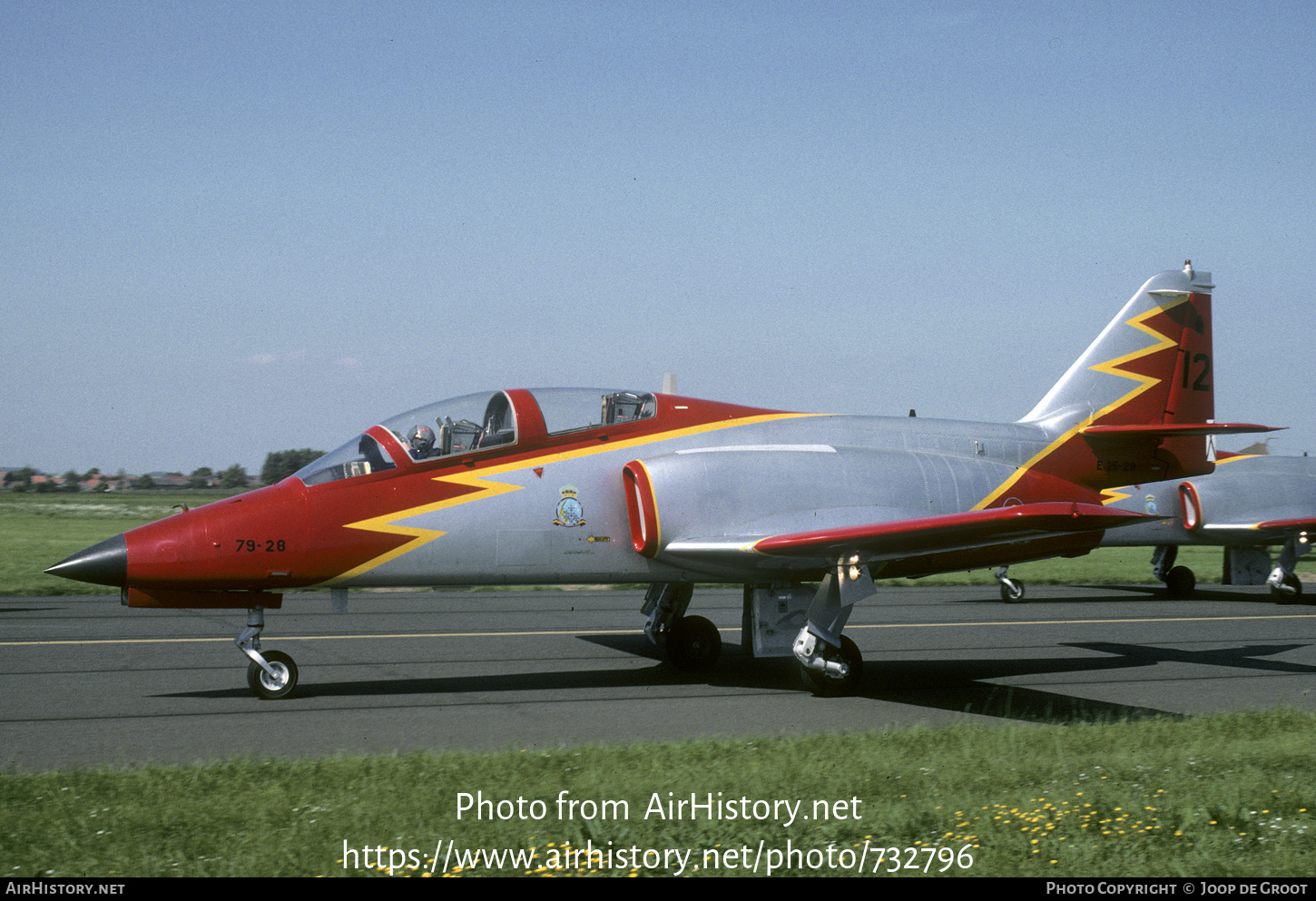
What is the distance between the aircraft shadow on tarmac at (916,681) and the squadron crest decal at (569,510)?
64.5 inches

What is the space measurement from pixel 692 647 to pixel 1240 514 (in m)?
13.9

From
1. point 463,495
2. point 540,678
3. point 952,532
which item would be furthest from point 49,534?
point 952,532

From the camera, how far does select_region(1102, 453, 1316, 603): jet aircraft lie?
793 inches

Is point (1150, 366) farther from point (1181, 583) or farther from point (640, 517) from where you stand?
point (1181, 583)

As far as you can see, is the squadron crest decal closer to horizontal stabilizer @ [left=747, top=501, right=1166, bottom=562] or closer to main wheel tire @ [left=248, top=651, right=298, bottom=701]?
horizontal stabilizer @ [left=747, top=501, right=1166, bottom=562]

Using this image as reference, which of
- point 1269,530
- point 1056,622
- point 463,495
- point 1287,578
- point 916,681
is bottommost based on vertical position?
point 1056,622

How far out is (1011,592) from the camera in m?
19.6

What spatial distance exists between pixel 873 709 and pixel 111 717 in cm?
627

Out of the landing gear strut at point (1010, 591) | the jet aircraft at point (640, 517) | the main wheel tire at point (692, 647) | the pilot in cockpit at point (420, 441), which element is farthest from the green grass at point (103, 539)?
the pilot in cockpit at point (420, 441)

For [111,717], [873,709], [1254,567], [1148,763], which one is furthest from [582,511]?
[1254,567]

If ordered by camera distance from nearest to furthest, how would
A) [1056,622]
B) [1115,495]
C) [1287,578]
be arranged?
[1056,622] → [1115,495] → [1287,578]

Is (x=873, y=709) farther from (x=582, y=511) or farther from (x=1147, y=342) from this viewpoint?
(x=1147, y=342)

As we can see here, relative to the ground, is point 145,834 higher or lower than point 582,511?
lower
